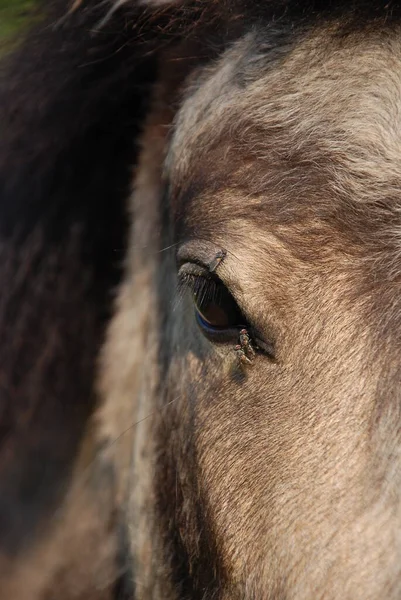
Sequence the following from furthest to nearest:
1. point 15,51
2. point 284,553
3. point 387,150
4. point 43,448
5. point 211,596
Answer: point 43,448 → point 15,51 → point 211,596 → point 387,150 → point 284,553

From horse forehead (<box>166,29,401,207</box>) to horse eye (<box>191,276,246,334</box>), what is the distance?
0.85 ft

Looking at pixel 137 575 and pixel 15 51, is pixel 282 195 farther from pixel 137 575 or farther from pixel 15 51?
pixel 137 575

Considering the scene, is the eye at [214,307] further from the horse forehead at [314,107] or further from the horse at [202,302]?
the horse forehead at [314,107]

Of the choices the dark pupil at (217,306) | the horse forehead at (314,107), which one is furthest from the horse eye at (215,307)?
the horse forehead at (314,107)

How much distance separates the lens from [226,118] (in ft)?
5.63

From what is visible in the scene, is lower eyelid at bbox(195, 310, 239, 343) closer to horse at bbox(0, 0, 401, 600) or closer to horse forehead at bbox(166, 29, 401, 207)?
horse at bbox(0, 0, 401, 600)

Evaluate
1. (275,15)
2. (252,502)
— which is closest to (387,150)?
(275,15)

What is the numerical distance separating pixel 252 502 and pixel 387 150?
620 mm

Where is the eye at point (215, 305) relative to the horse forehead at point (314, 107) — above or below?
below

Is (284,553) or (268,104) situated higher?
(268,104)

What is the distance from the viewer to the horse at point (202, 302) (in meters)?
1.28

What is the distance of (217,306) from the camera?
5.15 ft

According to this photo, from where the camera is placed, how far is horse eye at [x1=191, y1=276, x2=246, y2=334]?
60.2 inches

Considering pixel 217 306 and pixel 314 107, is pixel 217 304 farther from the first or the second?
pixel 314 107
